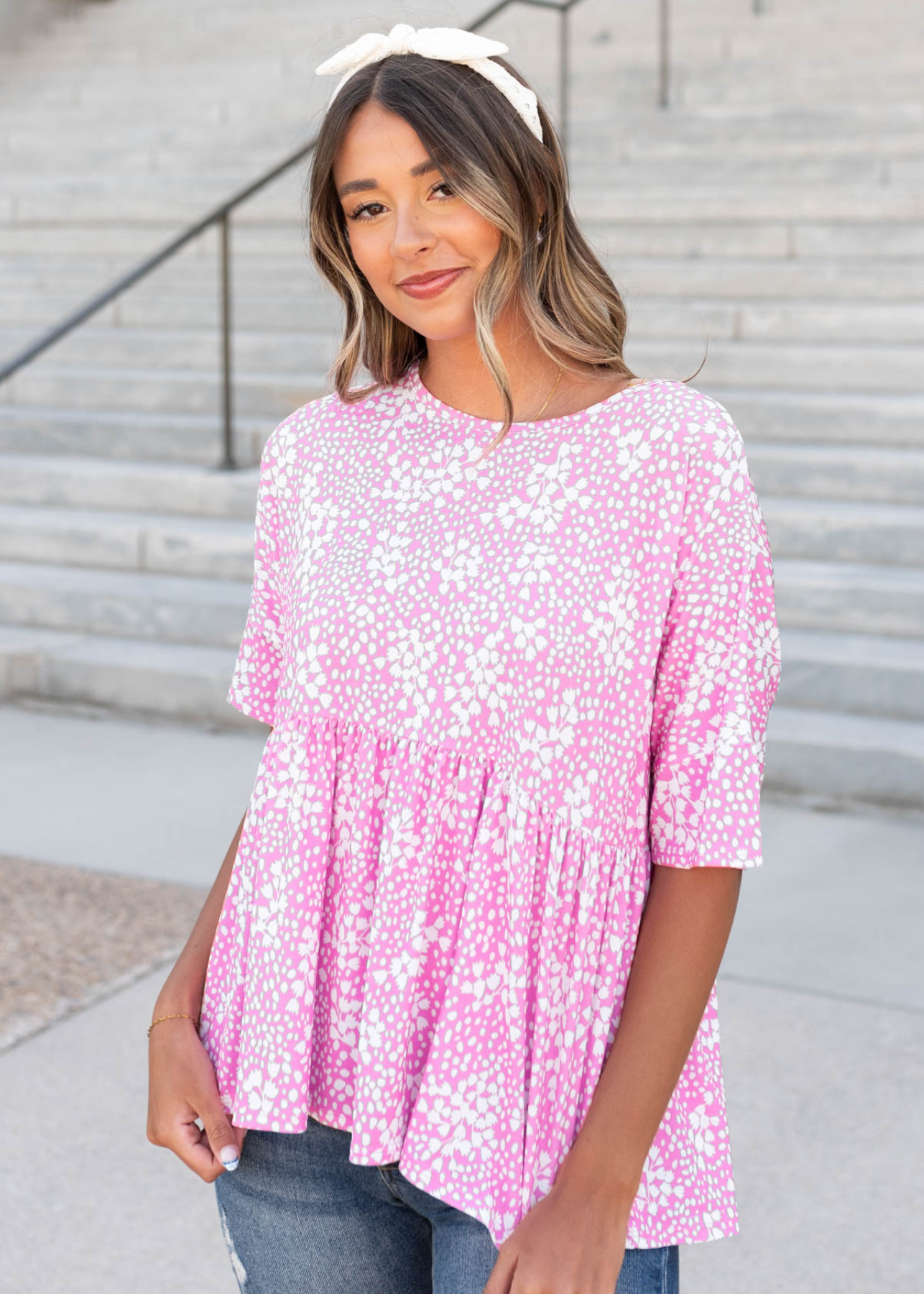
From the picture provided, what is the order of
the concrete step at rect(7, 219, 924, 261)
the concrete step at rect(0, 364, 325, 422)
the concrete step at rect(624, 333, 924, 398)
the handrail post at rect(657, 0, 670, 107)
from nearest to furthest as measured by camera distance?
1. the concrete step at rect(624, 333, 924, 398)
2. the concrete step at rect(0, 364, 325, 422)
3. the concrete step at rect(7, 219, 924, 261)
4. the handrail post at rect(657, 0, 670, 107)

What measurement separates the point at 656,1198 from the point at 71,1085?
6.37 feet

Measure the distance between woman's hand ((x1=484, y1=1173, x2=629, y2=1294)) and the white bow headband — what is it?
913 mm

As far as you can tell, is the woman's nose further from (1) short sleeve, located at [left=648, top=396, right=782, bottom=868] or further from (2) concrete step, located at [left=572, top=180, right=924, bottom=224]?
(2) concrete step, located at [left=572, top=180, right=924, bottom=224]

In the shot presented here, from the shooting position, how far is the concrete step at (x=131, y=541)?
20.3 feet

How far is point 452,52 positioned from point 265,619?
0.57 metres

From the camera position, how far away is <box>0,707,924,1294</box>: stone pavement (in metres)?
2.52

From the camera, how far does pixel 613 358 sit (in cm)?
141

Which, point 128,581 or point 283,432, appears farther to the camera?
point 128,581

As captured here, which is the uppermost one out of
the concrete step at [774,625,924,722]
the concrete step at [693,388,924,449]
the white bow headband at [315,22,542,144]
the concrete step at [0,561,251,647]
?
the white bow headband at [315,22,542,144]

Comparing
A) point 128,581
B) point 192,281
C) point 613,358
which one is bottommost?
point 128,581

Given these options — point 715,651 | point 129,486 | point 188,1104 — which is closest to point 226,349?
point 129,486

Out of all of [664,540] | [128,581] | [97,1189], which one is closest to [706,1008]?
[664,540]

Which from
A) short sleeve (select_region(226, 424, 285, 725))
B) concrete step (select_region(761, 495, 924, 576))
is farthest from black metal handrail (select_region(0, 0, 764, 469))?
short sleeve (select_region(226, 424, 285, 725))

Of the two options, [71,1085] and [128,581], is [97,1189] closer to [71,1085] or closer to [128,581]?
[71,1085]
